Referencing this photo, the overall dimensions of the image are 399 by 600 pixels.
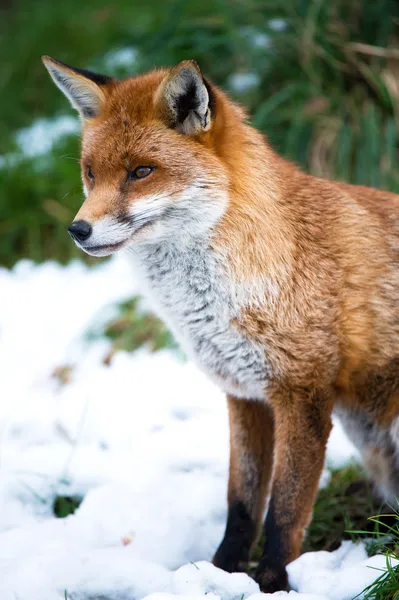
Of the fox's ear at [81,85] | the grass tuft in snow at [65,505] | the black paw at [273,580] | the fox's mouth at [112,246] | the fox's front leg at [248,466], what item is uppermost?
the fox's ear at [81,85]

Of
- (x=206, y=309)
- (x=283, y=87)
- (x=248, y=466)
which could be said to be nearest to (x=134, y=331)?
(x=248, y=466)

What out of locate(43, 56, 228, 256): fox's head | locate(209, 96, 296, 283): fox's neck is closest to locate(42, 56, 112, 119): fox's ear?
locate(43, 56, 228, 256): fox's head

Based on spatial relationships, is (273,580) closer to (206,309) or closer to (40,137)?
(206,309)

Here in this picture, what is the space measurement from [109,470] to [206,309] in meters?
1.13

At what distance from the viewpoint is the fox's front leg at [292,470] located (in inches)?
106

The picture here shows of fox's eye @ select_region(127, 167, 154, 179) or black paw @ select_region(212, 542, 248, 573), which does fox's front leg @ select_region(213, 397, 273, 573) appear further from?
fox's eye @ select_region(127, 167, 154, 179)

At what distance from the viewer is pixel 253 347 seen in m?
2.70

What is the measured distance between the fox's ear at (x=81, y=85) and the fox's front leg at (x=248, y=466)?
1.34 m

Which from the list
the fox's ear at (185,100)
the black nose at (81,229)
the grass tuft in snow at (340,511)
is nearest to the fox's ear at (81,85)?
the fox's ear at (185,100)

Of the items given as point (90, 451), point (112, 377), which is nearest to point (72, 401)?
point (112, 377)

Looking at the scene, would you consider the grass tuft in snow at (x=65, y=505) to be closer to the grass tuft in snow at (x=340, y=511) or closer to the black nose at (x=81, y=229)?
the grass tuft in snow at (x=340, y=511)

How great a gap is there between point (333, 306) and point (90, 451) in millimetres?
1569

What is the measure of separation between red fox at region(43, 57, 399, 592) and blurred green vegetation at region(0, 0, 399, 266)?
217cm

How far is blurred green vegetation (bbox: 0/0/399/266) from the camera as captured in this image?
508cm
